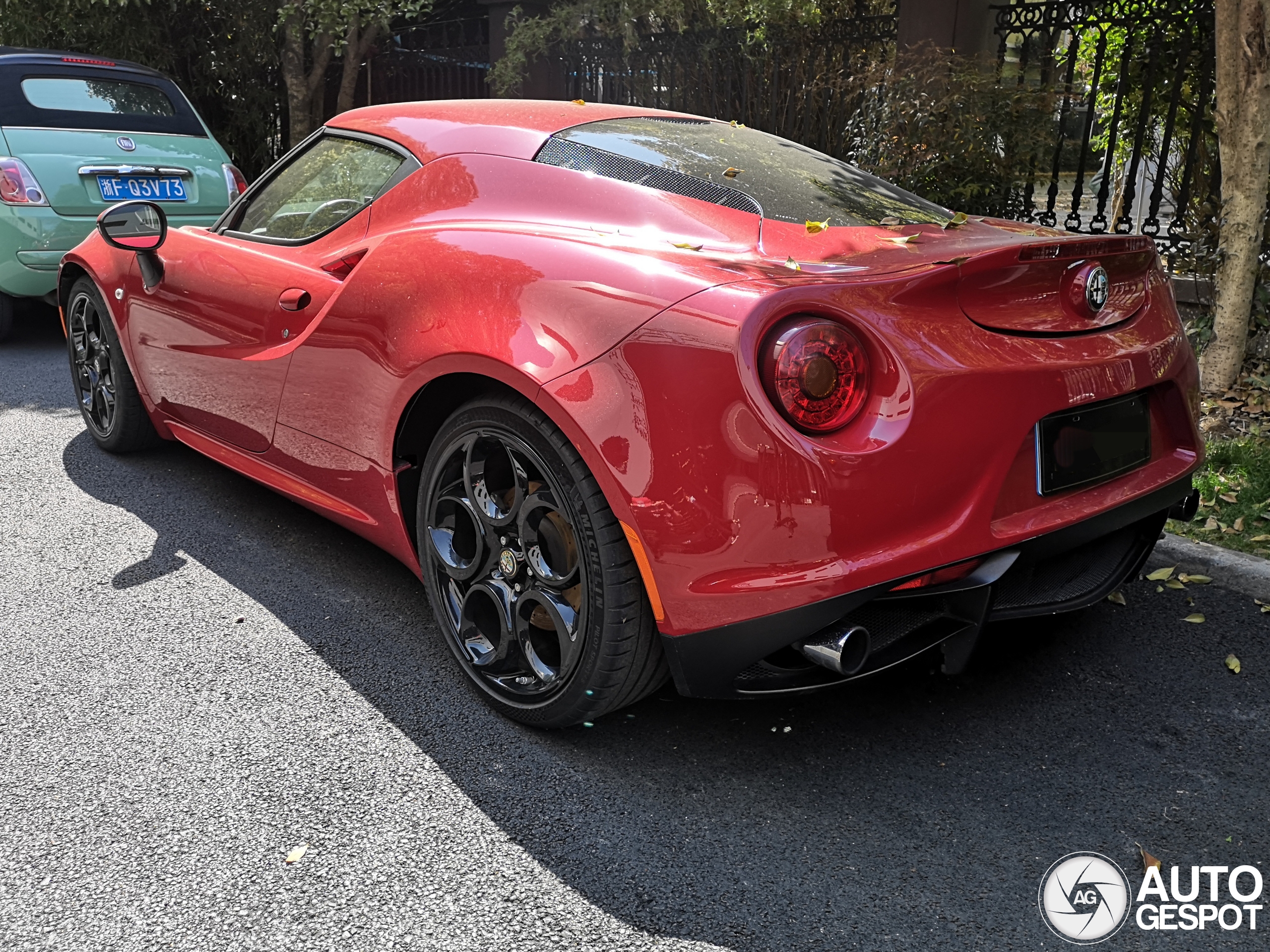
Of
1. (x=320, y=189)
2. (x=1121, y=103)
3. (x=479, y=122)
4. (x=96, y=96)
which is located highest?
(x=1121, y=103)

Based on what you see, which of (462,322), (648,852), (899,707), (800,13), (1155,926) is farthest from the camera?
(800,13)

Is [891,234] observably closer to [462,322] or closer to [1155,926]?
[462,322]

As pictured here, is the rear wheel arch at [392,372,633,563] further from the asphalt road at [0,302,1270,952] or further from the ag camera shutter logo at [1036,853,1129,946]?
the ag camera shutter logo at [1036,853,1129,946]

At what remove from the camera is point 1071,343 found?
90.7 inches

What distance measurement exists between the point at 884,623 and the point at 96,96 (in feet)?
22.6

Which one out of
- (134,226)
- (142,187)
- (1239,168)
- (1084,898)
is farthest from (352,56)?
(1084,898)

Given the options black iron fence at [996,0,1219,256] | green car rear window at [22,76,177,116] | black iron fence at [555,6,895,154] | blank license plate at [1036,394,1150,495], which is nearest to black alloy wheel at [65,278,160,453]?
green car rear window at [22,76,177,116]

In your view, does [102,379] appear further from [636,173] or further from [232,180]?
[232,180]

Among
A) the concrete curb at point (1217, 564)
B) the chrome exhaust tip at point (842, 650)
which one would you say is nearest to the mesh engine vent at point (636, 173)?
the chrome exhaust tip at point (842, 650)

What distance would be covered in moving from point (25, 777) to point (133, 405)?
231cm

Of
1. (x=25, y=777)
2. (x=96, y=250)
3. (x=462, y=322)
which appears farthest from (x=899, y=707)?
(x=96, y=250)

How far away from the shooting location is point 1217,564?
11.1ft

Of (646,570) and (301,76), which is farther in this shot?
(301,76)

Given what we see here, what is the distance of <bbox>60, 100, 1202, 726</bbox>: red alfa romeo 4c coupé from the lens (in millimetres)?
2049
